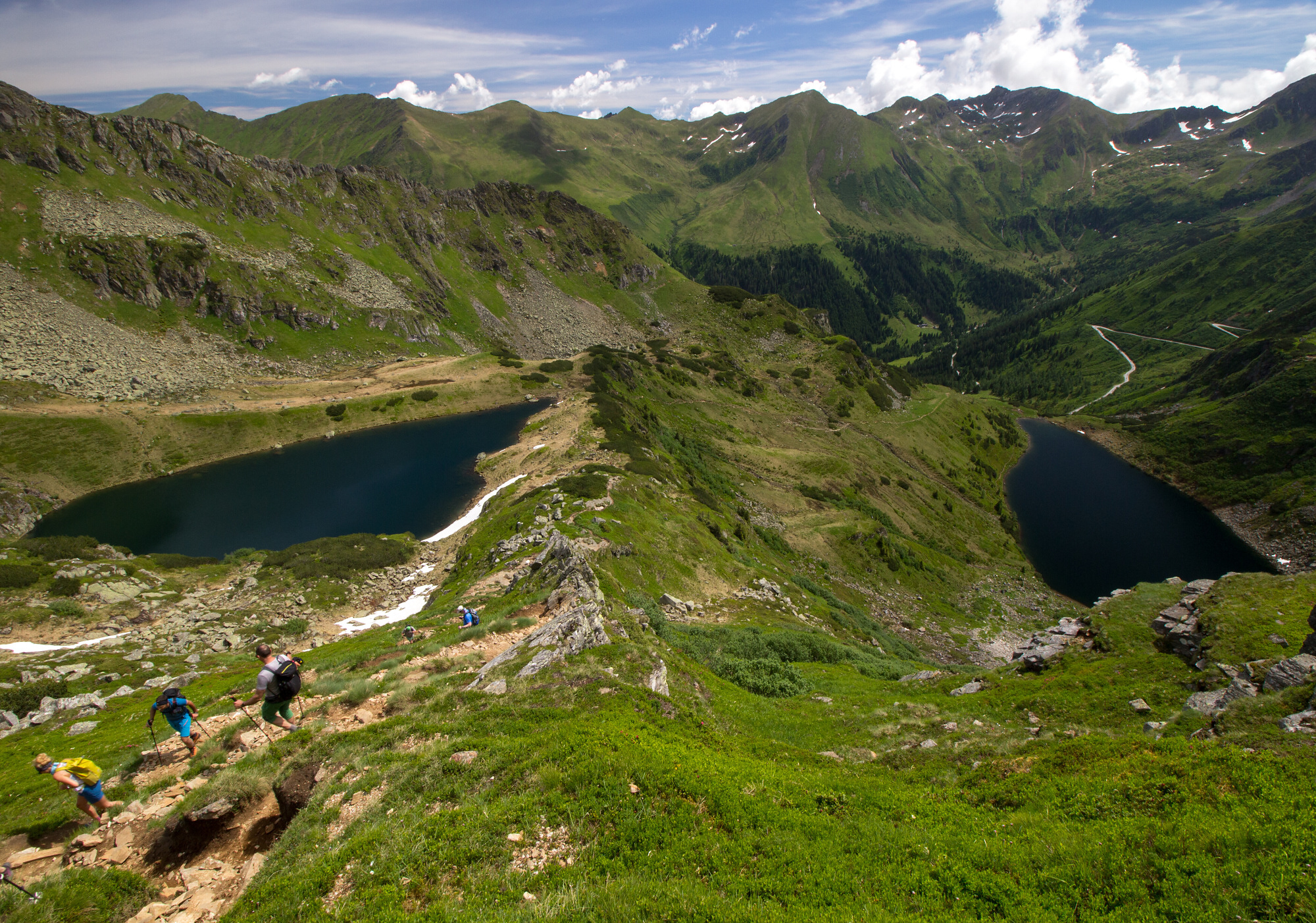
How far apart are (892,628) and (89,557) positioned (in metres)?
69.6

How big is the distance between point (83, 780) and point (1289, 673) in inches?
1238

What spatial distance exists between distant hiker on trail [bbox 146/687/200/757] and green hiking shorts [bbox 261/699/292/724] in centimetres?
197

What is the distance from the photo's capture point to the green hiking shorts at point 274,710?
Result: 13.8 metres

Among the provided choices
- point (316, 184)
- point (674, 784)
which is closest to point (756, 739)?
point (674, 784)

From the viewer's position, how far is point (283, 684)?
45.8ft

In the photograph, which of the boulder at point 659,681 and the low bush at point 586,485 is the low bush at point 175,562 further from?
the boulder at point 659,681

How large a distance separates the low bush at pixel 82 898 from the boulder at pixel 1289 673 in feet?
91.0

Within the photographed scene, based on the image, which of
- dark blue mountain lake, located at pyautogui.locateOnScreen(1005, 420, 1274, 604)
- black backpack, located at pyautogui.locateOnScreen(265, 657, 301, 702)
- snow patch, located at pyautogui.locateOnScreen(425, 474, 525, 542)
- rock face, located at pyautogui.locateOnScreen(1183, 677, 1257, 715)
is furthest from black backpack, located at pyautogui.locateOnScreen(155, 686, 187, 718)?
dark blue mountain lake, located at pyautogui.locateOnScreen(1005, 420, 1274, 604)

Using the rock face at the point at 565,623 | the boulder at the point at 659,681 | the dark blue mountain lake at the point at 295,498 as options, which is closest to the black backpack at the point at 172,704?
the rock face at the point at 565,623

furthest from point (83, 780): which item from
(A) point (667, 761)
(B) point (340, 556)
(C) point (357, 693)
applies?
(B) point (340, 556)

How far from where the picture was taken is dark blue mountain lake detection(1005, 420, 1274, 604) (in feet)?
301

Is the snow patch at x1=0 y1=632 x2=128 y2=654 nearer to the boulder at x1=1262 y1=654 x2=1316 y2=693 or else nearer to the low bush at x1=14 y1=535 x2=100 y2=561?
the low bush at x1=14 y1=535 x2=100 y2=561

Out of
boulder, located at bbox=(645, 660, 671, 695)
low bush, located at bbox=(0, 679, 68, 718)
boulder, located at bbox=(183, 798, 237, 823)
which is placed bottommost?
low bush, located at bbox=(0, 679, 68, 718)

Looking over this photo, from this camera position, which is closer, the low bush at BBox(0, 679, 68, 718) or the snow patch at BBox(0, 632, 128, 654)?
the low bush at BBox(0, 679, 68, 718)
